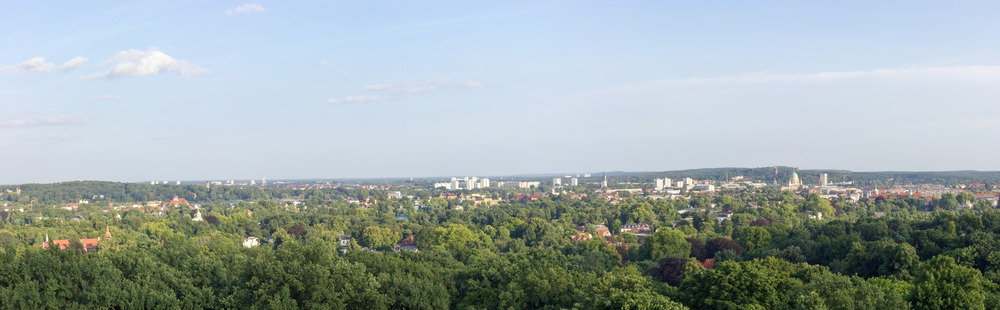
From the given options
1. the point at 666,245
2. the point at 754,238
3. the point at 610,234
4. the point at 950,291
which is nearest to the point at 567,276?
the point at 950,291

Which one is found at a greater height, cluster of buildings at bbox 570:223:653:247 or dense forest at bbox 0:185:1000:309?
dense forest at bbox 0:185:1000:309

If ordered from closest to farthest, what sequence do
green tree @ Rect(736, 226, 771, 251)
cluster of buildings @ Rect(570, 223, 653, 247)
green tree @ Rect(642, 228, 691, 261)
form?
1. green tree @ Rect(642, 228, 691, 261)
2. green tree @ Rect(736, 226, 771, 251)
3. cluster of buildings @ Rect(570, 223, 653, 247)

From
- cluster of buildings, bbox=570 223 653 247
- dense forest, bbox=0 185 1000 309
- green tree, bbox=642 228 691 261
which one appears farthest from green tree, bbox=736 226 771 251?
cluster of buildings, bbox=570 223 653 247

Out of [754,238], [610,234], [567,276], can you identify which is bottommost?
[610,234]

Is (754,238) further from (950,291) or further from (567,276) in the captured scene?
→ (950,291)

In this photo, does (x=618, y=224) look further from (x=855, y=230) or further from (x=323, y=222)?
(x=855, y=230)

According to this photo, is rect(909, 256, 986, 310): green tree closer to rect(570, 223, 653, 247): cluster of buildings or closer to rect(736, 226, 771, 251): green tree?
rect(736, 226, 771, 251): green tree

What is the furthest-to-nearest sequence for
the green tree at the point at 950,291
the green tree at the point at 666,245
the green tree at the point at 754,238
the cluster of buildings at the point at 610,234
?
1. the cluster of buildings at the point at 610,234
2. the green tree at the point at 754,238
3. the green tree at the point at 666,245
4. the green tree at the point at 950,291

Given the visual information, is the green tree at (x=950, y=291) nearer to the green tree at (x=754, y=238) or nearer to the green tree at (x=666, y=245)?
the green tree at (x=666, y=245)

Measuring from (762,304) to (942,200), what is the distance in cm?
9987

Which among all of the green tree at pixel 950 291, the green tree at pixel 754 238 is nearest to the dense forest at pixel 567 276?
the green tree at pixel 950 291

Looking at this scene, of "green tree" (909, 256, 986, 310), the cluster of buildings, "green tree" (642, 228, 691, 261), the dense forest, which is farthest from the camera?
the cluster of buildings

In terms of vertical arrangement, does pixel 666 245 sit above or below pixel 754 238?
below

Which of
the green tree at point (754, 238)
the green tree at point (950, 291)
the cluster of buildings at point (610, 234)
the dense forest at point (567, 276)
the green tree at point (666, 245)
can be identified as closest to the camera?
the green tree at point (950, 291)
